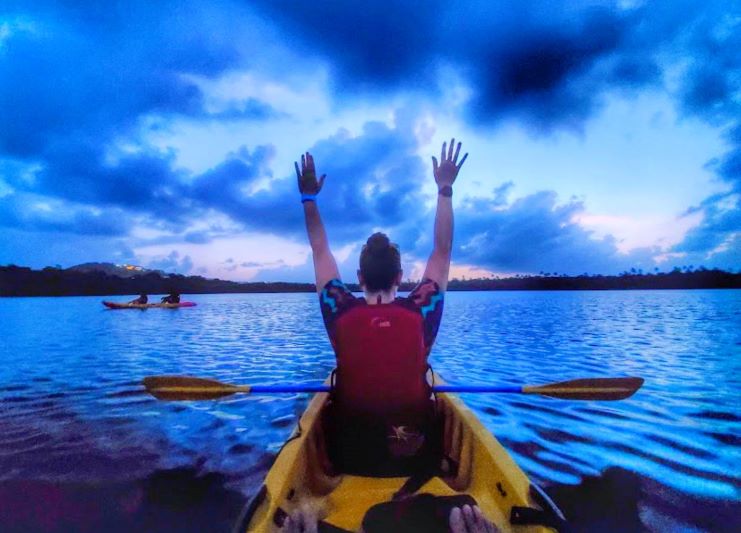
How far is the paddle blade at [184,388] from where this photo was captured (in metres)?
4.68

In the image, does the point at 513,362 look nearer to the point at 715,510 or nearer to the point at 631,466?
the point at 631,466

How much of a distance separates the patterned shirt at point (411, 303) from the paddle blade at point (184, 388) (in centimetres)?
207

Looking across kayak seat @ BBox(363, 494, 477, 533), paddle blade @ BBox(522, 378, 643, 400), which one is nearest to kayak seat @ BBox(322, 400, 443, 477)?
kayak seat @ BBox(363, 494, 477, 533)

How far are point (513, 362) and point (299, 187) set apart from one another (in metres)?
10.3

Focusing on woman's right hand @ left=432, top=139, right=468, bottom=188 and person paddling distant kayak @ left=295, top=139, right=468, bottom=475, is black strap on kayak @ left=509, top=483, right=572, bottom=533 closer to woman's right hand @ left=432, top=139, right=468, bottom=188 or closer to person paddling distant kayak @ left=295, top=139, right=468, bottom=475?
person paddling distant kayak @ left=295, top=139, right=468, bottom=475

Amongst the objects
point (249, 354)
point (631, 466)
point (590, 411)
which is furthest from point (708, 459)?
point (249, 354)

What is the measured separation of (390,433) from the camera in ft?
10.1

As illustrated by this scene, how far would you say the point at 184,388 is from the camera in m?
4.77

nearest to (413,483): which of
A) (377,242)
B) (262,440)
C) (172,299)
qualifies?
(377,242)

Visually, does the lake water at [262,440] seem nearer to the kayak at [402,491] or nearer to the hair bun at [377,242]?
the kayak at [402,491]

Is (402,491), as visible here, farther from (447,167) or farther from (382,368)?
(447,167)

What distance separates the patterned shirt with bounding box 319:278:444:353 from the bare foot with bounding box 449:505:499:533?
1207mm

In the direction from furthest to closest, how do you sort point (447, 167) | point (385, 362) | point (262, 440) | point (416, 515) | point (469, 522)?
point (262, 440)
point (447, 167)
point (385, 362)
point (416, 515)
point (469, 522)

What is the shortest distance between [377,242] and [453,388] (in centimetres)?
224
